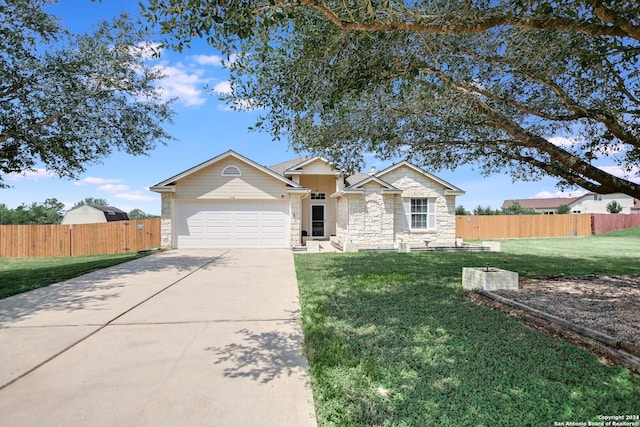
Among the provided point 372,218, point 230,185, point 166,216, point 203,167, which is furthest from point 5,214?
point 372,218

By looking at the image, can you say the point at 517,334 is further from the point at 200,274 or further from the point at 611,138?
the point at 200,274

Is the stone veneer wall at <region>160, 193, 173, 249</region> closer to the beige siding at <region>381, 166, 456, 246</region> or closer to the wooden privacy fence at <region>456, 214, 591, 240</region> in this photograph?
the beige siding at <region>381, 166, 456, 246</region>

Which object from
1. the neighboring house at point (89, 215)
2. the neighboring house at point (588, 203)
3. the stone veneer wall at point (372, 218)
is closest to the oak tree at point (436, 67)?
the stone veneer wall at point (372, 218)

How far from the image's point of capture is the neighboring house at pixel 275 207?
15.7 meters

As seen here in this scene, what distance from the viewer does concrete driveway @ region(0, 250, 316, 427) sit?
276 centimetres

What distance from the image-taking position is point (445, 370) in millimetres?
3277

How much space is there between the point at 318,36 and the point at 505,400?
5.41 meters

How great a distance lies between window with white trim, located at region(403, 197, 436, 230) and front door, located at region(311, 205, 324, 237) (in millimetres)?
4924

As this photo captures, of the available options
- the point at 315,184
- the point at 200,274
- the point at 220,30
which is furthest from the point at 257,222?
the point at 220,30

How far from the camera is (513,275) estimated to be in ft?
21.9

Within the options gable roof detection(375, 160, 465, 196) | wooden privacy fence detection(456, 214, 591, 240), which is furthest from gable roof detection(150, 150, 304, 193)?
wooden privacy fence detection(456, 214, 591, 240)

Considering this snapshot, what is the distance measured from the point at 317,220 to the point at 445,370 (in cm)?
1706

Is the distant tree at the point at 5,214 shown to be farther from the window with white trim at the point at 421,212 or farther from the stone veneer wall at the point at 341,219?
the window with white trim at the point at 421,212

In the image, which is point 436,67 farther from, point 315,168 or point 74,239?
point 74,239
